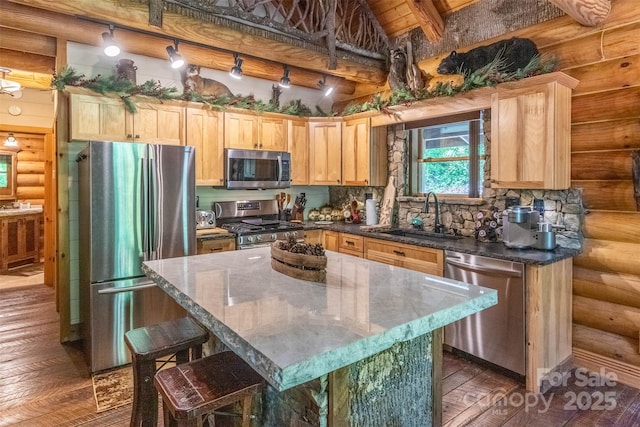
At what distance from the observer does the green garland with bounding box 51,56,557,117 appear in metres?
3.03

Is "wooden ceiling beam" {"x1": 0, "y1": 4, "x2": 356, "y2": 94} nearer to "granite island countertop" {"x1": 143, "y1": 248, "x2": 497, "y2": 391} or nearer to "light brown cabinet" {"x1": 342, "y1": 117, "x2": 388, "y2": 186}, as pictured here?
"light brown cabinet" {"x1": 342, "y1": 117, "x2": 388, "y2": 186}

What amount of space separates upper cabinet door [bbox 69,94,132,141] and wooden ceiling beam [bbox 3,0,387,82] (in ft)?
2.27

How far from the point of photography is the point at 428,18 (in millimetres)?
3863

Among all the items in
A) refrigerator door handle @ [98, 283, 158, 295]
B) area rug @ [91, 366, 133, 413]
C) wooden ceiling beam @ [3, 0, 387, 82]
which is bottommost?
area rug @ [91, 366, 133, 413]

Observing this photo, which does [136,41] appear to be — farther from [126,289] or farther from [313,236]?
[313,236]

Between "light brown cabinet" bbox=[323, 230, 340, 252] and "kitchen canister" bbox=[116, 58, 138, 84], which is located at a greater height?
"kitchen canister" bbox=[116, 58, 138, 84]

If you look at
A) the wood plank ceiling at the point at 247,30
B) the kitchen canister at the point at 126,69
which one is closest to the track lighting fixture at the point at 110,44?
the wood plank ceiling at the point at 247,30

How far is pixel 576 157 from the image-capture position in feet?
9.81

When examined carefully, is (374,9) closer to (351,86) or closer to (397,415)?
(351,86)

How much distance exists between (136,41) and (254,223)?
7.11 feet

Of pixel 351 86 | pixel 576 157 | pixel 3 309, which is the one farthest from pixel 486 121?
pixel 3 309

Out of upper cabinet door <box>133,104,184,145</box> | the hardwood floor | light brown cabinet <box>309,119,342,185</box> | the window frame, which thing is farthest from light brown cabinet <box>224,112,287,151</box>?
the hardwood floor

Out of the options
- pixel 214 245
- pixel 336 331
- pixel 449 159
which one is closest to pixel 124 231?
pixel 214 245

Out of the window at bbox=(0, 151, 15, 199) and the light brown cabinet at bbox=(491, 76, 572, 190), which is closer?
the light brown cabinet at bbox=(491, 76, 572, 190)
